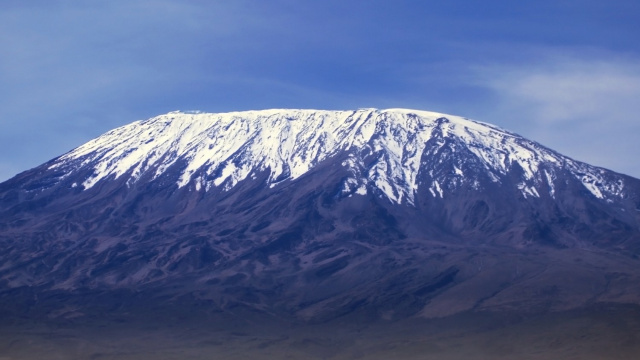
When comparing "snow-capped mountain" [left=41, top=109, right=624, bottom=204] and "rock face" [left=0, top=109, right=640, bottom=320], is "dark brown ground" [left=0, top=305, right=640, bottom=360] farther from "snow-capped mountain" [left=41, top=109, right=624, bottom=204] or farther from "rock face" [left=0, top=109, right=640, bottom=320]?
"snow-capped mountain" [left=41, top=109, right=624, bottom=204]

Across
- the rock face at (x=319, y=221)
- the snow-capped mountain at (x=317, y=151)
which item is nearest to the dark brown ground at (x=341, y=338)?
the rock face at (x=319, y=221)

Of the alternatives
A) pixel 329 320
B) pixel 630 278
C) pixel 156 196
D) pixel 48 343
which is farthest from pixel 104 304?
pixel 630 278

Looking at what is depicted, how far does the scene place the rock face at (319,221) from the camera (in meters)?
118

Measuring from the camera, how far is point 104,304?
11988 centimetres

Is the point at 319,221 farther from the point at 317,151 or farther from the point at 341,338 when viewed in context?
the point at 341,338

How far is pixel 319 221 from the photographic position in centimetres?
14388

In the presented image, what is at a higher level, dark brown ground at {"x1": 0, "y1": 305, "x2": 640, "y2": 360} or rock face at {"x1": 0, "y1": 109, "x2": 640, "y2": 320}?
rock face at {"x1": 0, "y1": 109, "x2": 640, "y2": 320}

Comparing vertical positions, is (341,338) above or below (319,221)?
below

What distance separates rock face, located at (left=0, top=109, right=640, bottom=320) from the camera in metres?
118

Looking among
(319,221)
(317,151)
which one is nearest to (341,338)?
(319,221)

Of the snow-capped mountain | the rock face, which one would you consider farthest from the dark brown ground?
the snow-capped mountain

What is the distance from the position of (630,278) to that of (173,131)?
94.8 meters

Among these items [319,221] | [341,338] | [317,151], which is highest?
[317,151]

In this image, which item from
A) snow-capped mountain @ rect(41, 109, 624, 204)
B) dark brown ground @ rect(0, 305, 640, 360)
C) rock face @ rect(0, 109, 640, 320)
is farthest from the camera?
snow-capped mountain @ rect(41, 109, 624, 204)
